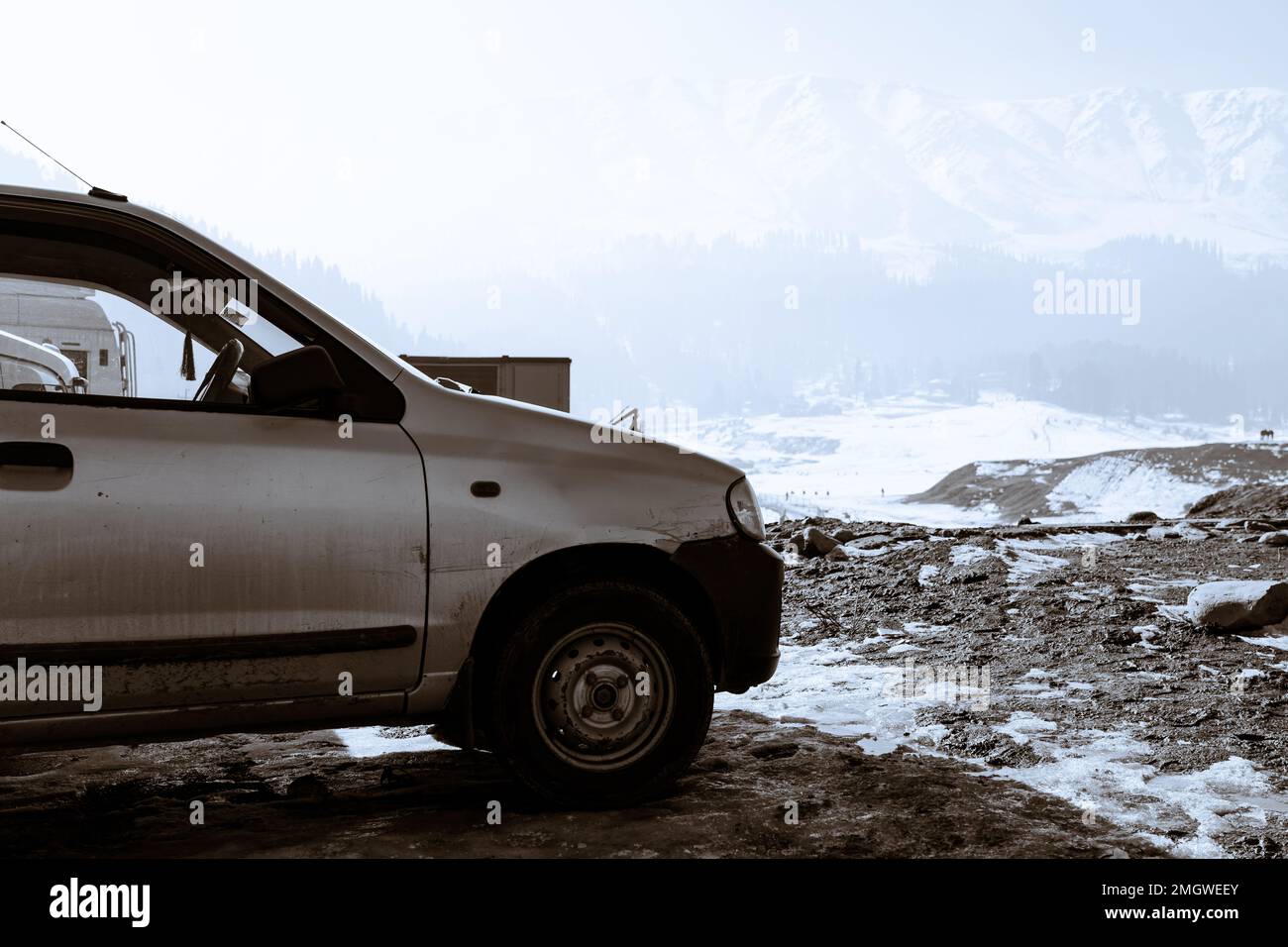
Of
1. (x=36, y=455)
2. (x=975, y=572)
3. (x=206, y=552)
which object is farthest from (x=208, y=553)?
(x=975, y=572)

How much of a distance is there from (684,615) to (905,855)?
3.27 feet

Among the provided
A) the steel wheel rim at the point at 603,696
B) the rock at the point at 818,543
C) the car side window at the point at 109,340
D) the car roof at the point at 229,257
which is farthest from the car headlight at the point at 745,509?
the rock at the point at 818,543

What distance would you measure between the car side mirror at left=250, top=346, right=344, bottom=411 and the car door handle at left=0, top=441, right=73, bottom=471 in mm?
519

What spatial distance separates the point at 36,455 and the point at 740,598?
2.15 m

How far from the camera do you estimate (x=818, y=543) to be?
11609mm

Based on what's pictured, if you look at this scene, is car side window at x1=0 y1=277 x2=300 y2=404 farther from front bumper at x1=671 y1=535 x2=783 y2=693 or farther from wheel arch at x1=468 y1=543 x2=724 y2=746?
front bumper at x1=671 y1=535 x2=783 y2=693

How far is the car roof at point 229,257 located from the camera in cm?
335

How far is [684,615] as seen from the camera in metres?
3.76

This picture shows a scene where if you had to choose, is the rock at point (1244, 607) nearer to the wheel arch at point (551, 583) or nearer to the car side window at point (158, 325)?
the wheel arch at point (551, 583)

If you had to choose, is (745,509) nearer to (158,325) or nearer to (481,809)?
(481,809)

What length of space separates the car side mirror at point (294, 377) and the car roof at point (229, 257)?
9.8 inches

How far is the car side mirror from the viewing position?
320cm

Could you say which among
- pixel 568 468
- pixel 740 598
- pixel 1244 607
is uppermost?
pixel 568 468
